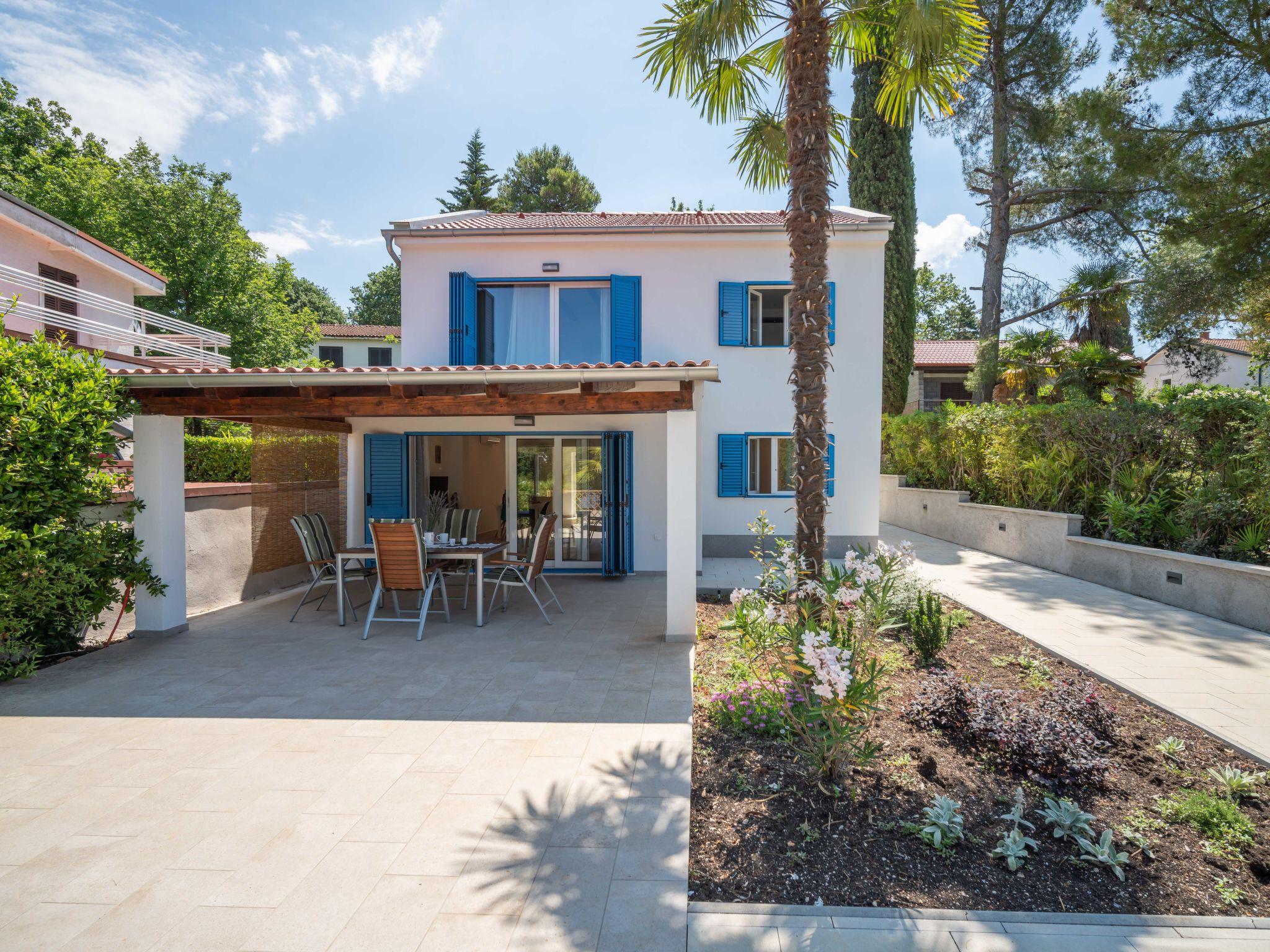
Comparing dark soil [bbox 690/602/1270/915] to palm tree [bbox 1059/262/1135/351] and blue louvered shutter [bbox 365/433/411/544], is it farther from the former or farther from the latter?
palm tree [bbox 1059/262/1135/351]

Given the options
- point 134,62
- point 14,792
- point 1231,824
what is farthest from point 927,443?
point 134,62

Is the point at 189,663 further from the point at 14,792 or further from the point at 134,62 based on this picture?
the point at 134,62

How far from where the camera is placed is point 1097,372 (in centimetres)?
1300

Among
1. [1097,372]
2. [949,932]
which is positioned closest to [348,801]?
[949,932]

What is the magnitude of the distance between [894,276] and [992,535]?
25.0ft

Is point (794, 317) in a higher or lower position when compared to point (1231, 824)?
higher

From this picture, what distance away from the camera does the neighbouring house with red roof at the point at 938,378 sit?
77.9 ft

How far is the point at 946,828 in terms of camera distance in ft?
9.62

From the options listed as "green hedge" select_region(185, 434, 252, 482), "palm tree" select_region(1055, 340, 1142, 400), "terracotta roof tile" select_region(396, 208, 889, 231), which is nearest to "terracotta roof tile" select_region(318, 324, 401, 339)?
"green hedge" select_region(185, 434, 252, 482)

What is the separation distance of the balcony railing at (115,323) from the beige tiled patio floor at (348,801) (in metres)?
9.10

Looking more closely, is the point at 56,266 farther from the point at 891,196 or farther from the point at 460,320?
the point at 891,196

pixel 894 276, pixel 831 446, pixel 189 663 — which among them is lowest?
pixel 189 663

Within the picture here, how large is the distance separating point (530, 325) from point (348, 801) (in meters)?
8.48

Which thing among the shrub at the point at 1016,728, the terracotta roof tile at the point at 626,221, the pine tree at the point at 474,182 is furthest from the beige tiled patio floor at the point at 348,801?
the pine tree at the point at 474,182
